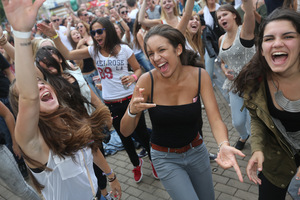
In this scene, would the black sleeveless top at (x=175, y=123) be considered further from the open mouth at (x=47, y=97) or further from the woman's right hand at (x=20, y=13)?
the woman's right hand at (x=20, y=13)

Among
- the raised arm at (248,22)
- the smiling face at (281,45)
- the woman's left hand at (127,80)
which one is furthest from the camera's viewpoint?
the woman's left hand at (127,80)

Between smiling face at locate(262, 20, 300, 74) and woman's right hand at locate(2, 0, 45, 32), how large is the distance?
1762mm

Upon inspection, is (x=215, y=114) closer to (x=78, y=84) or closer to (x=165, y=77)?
(x=165, y=77)

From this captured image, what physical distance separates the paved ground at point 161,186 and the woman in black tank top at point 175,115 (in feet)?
3.45

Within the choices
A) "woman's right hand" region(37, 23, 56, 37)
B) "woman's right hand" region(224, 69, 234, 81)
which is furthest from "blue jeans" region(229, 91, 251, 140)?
"woman's right hand" region(37, 23, 56, 37)

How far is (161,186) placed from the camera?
151 inches

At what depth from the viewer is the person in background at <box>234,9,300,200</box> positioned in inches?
80.9

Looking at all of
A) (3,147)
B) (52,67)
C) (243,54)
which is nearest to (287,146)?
(243,54)

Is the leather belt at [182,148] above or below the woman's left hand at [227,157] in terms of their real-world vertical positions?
below

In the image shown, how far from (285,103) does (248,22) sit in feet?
4.69

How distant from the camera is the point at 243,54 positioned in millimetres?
3494

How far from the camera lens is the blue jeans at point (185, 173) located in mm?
2279

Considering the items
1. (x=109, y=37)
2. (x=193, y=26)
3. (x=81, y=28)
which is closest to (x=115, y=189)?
(x=109, y=37)

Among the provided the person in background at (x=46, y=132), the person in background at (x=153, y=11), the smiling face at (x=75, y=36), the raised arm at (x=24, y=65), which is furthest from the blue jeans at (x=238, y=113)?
the person in background at (x=153, y=11)
